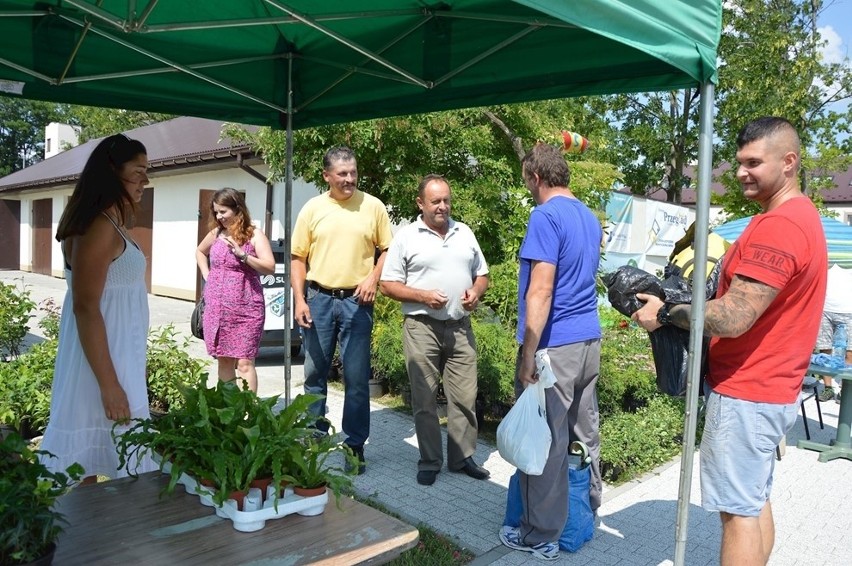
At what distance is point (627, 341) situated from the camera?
23.6 ft

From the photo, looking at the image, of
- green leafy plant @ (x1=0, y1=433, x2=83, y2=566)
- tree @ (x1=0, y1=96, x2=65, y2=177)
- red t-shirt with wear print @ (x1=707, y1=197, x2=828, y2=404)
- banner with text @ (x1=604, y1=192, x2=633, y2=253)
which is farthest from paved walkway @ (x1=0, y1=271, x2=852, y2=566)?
tree @ (x1=0, y1=96, x2=65, y2=177)

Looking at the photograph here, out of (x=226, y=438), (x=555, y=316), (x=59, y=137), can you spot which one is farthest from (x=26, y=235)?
(x=226, y=438)

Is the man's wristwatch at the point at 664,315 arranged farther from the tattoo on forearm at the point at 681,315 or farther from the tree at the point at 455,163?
the tree at the point at 455,163

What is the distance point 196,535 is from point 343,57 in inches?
111

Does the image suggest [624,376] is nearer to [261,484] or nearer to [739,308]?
[739,308]

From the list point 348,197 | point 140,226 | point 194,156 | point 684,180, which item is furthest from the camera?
point 684,180

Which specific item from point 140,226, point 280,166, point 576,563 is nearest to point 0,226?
point 140,226

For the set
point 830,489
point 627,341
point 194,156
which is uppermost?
point 194,156

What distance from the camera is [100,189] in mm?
2646

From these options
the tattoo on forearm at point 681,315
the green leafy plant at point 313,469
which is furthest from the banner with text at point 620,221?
the green leafy plant at point 313,469

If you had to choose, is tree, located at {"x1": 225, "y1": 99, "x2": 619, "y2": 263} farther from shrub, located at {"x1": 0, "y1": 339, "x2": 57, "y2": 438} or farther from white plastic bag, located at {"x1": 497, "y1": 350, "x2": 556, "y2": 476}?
white plastic bag, located at {"x1": 497, "y1": 350, "x2": 556, "y2": 476}

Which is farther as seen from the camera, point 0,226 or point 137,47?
point 0,226

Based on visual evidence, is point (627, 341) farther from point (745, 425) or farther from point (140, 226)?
point (140, 226)

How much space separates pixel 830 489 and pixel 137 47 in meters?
5.44
